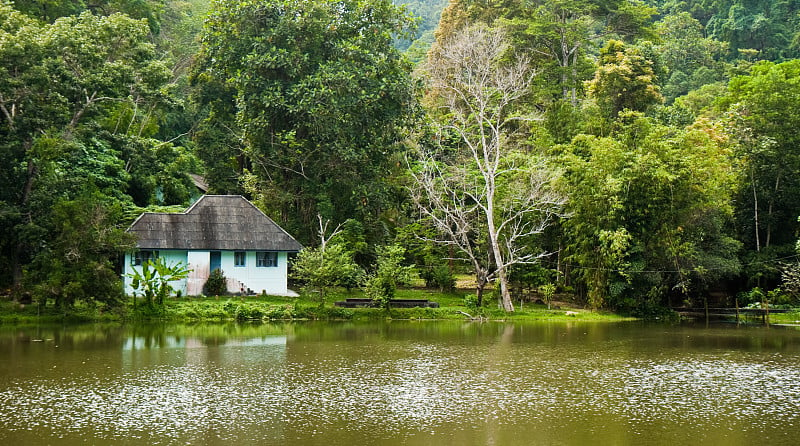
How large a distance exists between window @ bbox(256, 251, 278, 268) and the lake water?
6.53 meters

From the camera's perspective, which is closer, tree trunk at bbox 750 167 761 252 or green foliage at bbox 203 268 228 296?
green foliage at bbox 203 268 228 296

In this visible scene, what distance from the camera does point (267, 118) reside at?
120 feet

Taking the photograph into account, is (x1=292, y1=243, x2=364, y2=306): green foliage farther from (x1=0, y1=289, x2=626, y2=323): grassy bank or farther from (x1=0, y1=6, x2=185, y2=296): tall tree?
(x1=0, y1=6, x2=185, y2=296): tall tree

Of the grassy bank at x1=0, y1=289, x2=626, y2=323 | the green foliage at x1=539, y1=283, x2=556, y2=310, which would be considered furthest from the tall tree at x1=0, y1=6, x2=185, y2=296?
the green foliage at x1=539, y1=283, x2=556, y2=310

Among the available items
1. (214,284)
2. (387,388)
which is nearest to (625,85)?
(214,284)

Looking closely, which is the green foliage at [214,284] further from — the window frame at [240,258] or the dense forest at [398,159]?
the dense forest at [398,159]

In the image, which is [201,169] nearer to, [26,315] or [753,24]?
[26,315]

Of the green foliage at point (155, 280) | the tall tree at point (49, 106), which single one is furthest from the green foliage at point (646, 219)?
the tall tree at point (49, 106)

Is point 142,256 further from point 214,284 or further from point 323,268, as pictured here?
point 323,268

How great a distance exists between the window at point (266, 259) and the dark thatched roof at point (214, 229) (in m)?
0.52

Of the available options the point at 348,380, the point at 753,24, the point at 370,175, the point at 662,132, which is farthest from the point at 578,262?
the point at 753,24

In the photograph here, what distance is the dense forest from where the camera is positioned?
2936 cm

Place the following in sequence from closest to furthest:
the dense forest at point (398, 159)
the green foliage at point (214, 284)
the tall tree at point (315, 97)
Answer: the dense forest at point (398, 159) → the green foliage at point (214, 284) → the tall tree at point (315, 97)

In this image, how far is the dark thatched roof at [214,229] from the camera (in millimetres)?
31781
